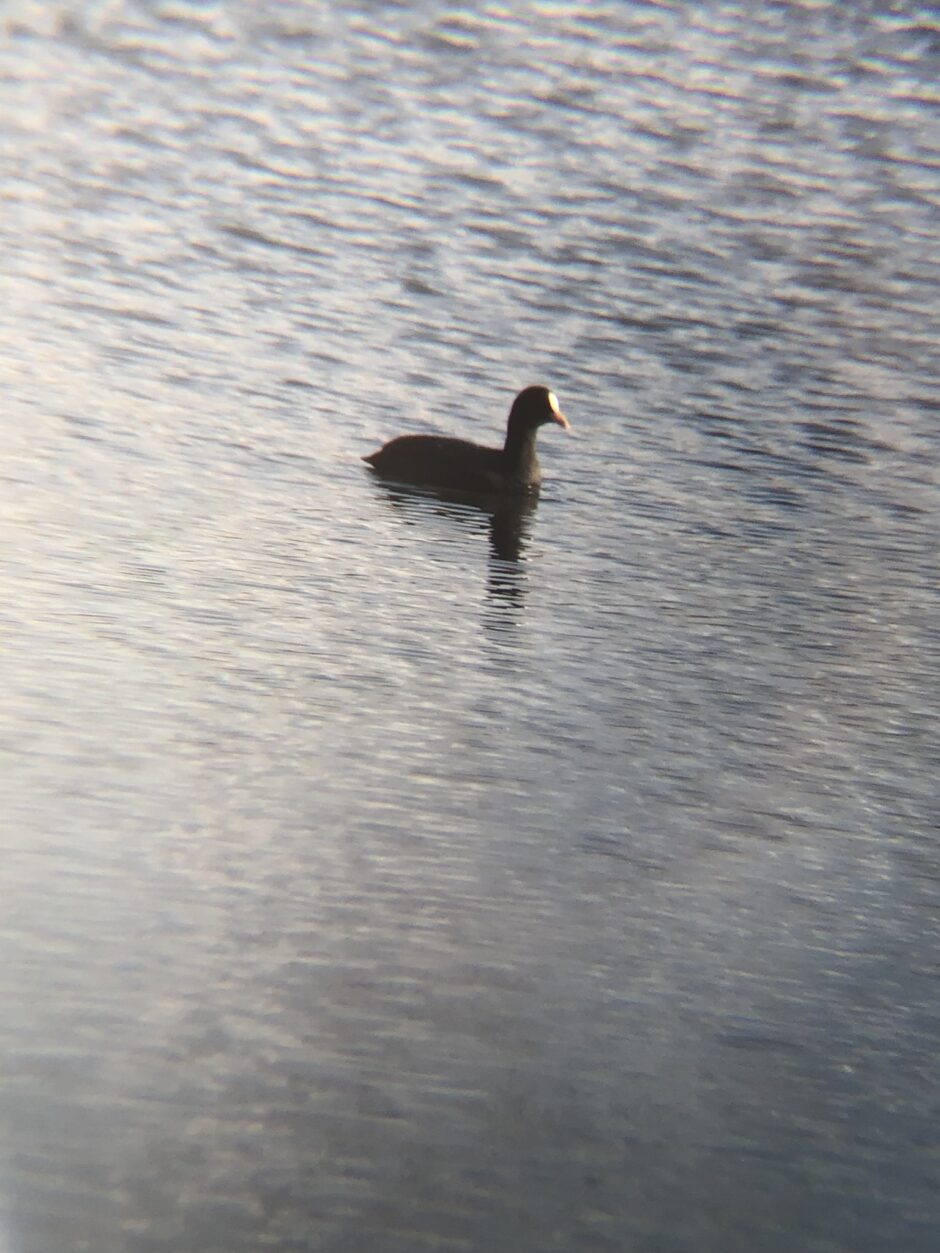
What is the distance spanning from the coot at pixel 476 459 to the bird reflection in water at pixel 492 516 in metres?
0.07

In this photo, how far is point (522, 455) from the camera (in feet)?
39.6

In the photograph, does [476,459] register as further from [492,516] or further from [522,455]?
[492,516]

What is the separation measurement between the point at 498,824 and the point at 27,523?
353cm

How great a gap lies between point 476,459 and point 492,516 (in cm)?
59

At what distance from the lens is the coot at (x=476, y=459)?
1177 cm

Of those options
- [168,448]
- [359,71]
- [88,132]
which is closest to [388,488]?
[168,448]

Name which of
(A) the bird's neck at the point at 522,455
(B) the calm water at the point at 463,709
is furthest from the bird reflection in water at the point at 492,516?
(A) the bird's neck at the point at 522,455

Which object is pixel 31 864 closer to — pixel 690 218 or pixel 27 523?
pixel 27 523

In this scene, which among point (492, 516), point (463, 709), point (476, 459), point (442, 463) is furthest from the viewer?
point (476, 459)

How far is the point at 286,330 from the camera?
46.6 ft

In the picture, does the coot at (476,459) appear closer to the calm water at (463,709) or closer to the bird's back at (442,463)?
the bird's back at (442,463)

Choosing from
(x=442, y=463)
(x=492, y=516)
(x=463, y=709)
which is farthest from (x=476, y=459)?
(x=463, y=709)

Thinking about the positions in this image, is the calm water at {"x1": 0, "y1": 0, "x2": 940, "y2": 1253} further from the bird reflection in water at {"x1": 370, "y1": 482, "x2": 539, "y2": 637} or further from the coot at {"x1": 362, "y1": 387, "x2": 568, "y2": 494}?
the coot at {"x1": 362, "y1": 387, "x2": 568, "y2": 494}

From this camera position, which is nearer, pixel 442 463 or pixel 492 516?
pixel 492 516
